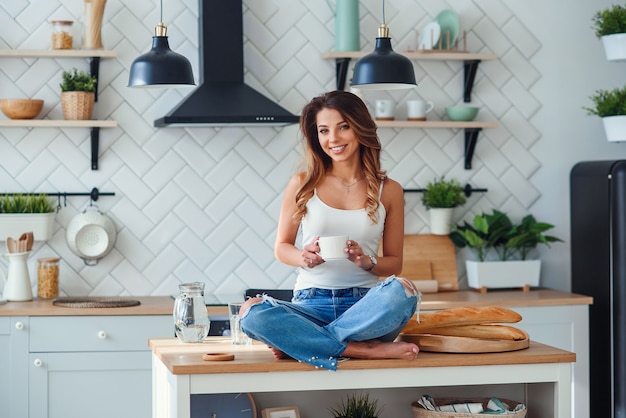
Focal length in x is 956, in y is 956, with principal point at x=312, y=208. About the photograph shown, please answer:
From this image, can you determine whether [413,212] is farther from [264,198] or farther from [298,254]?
[298,254]

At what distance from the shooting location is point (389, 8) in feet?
16.7

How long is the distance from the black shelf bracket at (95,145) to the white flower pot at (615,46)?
266cm

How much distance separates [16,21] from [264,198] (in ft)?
4.99

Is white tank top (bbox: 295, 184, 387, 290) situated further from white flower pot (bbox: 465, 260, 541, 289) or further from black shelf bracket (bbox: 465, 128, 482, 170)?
black shelf bracket (bbox: 465, 128, 482, 170)

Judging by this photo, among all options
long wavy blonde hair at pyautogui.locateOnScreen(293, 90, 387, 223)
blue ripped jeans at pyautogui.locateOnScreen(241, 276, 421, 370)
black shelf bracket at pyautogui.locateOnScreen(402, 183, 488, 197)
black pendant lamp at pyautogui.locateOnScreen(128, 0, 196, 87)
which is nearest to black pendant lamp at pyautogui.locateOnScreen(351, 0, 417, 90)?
long wavy blonde hair at pyautogui.locateOnScreen(293, 90, 387, 223)

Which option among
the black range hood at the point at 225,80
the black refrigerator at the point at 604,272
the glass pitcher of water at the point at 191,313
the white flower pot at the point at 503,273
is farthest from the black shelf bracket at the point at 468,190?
the glass pitcher of water at the point at 191,313

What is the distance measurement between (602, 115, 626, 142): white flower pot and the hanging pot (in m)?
2.62

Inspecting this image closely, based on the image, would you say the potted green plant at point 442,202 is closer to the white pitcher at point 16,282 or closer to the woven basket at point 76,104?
the woven basket at point 76,104

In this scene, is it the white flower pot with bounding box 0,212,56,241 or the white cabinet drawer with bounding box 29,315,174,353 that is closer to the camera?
the white cabinet drawer with bounding box 29,315,174,353

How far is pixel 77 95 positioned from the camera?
461cm

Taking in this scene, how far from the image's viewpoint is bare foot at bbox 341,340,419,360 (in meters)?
2.79

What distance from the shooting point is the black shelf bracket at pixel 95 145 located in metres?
4.75

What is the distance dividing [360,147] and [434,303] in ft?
5.02

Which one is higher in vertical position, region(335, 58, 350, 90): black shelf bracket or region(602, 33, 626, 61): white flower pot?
region(602, 33, 626, 61): white flower pot
